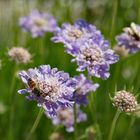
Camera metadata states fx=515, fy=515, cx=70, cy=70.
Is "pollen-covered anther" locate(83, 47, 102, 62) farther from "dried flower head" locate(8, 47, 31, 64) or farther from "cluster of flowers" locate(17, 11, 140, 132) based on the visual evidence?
"dried flower head" locate(8, 47, 31, 64)

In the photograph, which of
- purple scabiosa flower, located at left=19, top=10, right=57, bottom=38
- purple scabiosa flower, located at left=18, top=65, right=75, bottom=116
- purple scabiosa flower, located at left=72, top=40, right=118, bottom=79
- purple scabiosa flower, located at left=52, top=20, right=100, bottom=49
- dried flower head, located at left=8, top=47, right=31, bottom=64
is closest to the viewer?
purple scabiosa flower, located at left=18, top=65, right=75, bottom=116

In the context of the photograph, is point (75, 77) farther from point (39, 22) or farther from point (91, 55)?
point (39, 22)

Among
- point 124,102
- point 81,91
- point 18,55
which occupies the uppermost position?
point 18,55

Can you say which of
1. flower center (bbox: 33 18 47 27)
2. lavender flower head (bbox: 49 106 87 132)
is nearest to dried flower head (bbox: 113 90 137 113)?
lavender flower head (bbox: 49 106 87 132)

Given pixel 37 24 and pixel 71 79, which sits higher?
pixel 37 24

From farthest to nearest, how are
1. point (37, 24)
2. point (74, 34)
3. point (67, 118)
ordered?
point (37, 24), point (67, 118), point (74, 34)

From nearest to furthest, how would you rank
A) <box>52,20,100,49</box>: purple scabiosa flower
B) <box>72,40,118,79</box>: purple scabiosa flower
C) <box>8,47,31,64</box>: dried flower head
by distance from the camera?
<box>72,40,118,79</box>: purple scabiosa flower
<box>52,20,100,49</box>: purple scabiosa flower
<box>8,47,31,64</box>: dried flower head

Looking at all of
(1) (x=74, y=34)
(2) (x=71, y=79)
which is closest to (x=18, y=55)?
(1) (x=74, y=34)
